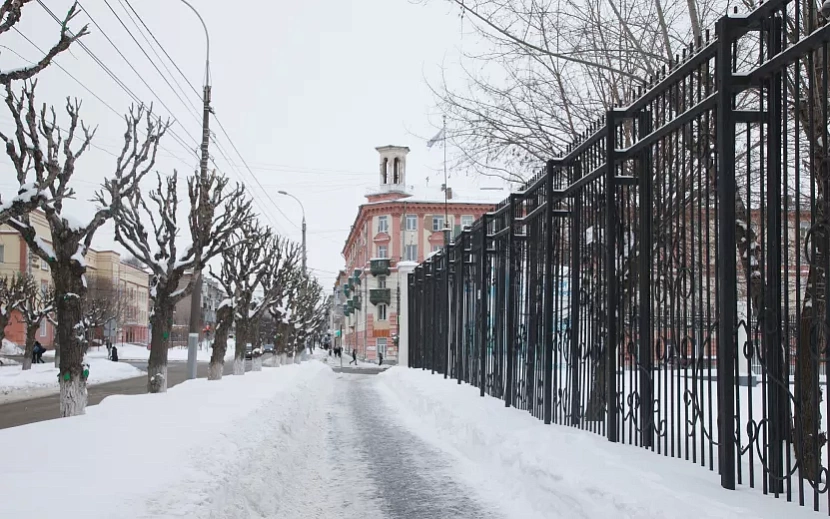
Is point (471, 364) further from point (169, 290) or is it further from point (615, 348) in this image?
point (615, 348)

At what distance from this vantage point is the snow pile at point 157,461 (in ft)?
18.0

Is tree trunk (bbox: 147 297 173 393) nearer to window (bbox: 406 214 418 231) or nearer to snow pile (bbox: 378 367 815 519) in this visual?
snow pile (bbox: 378 367 815 519)

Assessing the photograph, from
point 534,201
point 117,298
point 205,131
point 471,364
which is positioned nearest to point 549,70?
point 534,201

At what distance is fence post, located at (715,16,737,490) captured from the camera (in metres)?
5.52

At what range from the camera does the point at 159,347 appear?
720 inches

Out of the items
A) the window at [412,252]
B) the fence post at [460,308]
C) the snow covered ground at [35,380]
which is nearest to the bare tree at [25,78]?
the fence post at [460,308]

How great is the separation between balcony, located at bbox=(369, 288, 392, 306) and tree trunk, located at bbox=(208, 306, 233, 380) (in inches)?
1831

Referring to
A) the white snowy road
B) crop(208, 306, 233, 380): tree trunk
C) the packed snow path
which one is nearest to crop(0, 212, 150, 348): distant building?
crop(208, 306, 233, 380): tree trunk

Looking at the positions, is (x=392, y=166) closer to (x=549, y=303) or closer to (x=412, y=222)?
(x=412, y=222)

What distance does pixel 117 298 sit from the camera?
7600 cm

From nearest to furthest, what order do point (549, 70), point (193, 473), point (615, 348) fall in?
1. point (193, 473)
2. point (615, 348)
3. point (549, 70)

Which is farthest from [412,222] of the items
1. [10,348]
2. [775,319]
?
[775,319]

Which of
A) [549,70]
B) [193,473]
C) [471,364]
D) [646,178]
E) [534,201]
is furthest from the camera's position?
[471,364]

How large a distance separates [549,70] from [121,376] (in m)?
33.2
